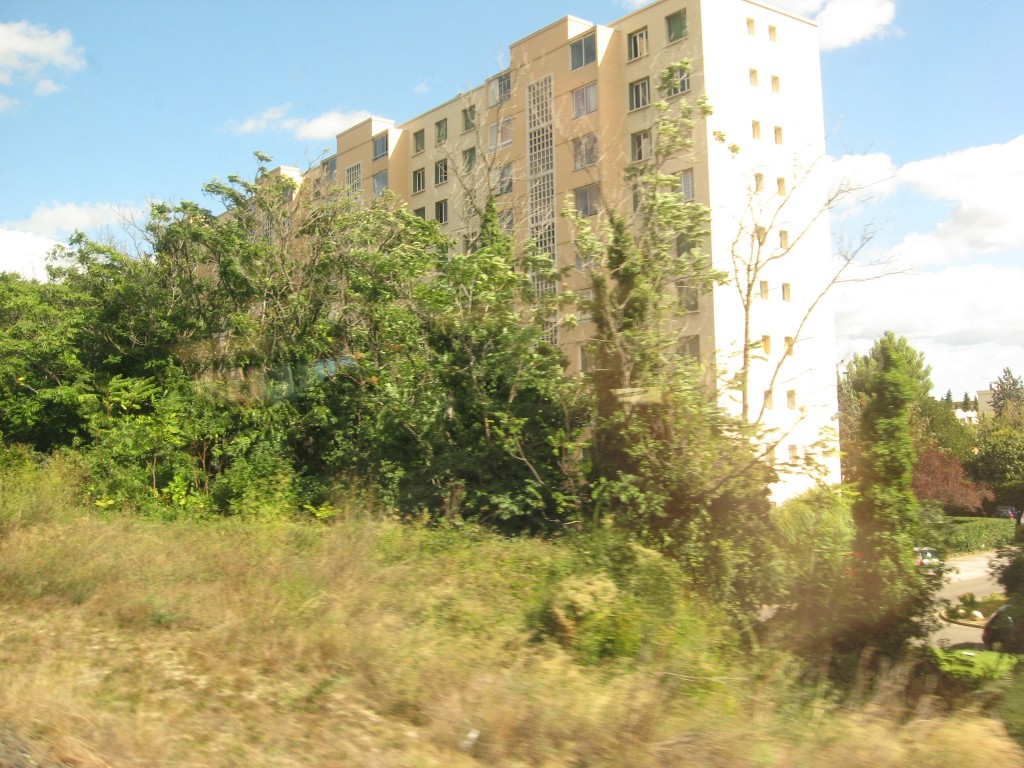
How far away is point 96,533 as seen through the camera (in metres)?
10.5

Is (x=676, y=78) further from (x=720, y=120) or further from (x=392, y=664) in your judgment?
(x=720, y=120)

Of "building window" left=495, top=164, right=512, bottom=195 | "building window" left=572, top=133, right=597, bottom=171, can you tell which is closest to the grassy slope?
"building window" left=572, top=133, right=597, bottom=171

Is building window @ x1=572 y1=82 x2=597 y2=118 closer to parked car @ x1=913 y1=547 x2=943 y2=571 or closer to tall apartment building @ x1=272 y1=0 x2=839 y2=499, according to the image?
tall apartment building @ x1=272 y1=0 x2=839 y2=499

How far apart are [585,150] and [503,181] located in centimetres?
238

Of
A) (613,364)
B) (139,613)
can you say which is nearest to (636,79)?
(613,364)

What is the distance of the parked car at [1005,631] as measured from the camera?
8961 millimetres

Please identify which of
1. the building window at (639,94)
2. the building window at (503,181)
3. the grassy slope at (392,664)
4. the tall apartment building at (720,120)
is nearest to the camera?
the grassy slope at (392,664)

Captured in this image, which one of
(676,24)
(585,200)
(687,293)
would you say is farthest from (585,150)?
(676,24)

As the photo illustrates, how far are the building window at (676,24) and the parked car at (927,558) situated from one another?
2340cm

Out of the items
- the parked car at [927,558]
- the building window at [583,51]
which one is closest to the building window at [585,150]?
the parked car at [927,558]

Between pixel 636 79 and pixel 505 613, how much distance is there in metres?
26.9

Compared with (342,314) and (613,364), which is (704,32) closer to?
(342,314)

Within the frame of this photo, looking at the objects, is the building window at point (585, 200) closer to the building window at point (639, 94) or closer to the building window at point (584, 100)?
the building window at point (584, 100)

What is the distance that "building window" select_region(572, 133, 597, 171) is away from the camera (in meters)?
13.4
